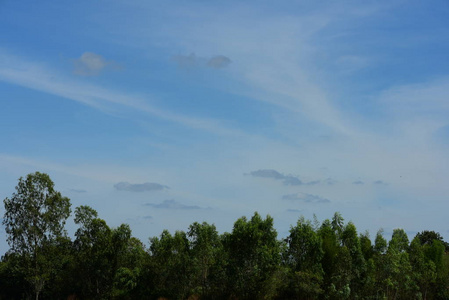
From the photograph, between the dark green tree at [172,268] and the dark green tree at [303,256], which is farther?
the dark green tree at [172,268]

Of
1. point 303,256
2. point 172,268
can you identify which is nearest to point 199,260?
point 172,268

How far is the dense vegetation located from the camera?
5141 cm

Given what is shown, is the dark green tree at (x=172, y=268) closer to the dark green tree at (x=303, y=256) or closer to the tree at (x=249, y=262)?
the tree at (x=249, y=262)

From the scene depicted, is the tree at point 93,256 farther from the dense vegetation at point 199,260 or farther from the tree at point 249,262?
the tree at point 249,262

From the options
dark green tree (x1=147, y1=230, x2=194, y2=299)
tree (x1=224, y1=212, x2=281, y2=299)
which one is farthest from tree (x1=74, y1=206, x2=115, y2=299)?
tree (x1=224, y1=212, x2=281, y2=299)

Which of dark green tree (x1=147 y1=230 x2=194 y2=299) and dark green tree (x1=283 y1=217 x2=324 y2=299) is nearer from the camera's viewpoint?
dark green tree (x1=283 y1=217 x2=324 y2=299)

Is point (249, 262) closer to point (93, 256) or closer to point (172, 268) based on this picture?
point (172, 268)

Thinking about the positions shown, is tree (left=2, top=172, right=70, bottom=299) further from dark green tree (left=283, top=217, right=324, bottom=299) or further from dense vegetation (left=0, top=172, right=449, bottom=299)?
dark green tree (left=283, top=217, right=324, bottom=299)

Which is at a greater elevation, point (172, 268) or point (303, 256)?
point (303, 256)

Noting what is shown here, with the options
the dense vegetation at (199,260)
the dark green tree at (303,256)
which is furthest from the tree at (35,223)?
the dark green tree at (303,256)

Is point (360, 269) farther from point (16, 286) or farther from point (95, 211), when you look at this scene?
point (16, 286)

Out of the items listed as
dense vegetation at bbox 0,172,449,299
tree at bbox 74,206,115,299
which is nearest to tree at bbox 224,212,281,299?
dense vegetation at bbox 0,172,449,299

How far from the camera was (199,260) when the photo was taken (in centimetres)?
5506

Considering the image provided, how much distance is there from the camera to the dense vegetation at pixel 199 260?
169 ft
